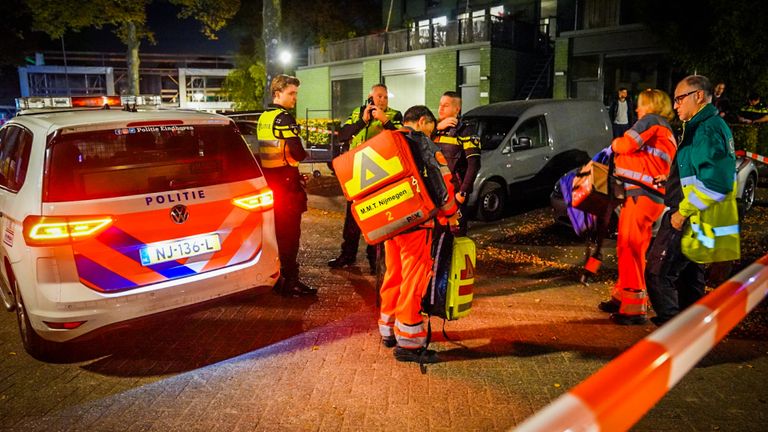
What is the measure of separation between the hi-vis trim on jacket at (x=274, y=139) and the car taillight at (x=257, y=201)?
98cm

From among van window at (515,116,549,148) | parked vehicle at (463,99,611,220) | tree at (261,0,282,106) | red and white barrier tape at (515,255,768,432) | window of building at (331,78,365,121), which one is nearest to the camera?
red and white barrier tape at (515,255,768,432)

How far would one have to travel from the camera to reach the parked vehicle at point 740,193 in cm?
802

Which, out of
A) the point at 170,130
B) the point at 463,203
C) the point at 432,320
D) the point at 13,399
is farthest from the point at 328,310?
the point at 13,399

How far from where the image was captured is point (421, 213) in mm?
3672

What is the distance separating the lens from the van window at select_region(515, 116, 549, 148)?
9882mm

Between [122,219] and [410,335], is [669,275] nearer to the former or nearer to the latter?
[410,335]

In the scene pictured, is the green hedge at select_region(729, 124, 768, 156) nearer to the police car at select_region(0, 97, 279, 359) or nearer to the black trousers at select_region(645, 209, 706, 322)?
the black trousers at select_region(645, 209, 706, 322)

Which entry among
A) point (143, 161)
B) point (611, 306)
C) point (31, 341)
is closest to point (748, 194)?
point (611, 306)

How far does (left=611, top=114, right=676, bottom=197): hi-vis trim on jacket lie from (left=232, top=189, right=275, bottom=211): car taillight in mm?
2799

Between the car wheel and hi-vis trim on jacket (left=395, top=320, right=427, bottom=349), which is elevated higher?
the car wheel

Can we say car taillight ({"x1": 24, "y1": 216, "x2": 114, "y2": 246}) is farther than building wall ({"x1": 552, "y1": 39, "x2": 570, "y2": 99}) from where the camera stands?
No

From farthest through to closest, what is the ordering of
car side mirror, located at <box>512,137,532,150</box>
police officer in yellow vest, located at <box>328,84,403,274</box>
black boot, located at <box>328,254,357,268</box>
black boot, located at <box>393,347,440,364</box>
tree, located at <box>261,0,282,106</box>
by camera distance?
tree, located at <box>261,0,282,106</box> < car side mirror, located at <box>512,137,532,150</box> < black boot, located at <box>328,254,357,268</box> < police officer in yellow vest, located at <box>328,84,403,274</box> < black boot, located at <box>393,347,440,364</box>

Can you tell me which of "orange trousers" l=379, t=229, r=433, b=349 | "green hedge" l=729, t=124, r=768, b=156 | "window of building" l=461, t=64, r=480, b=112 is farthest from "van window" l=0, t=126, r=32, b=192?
"window of building" l=461, t=64, r=480, b=112

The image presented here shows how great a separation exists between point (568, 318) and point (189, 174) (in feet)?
10.9
